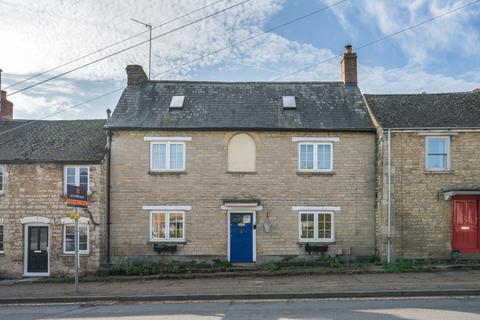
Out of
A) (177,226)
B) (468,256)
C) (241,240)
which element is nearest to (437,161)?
(468,256)

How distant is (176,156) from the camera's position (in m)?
20.0

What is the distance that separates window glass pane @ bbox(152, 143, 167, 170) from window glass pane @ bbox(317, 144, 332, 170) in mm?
6927

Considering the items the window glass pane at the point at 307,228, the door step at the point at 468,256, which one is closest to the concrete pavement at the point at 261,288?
the door step at the point at 468,256

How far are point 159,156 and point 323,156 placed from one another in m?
7.38

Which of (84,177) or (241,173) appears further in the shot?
(241,173)

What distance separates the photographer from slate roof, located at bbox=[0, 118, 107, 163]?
19.7 metres

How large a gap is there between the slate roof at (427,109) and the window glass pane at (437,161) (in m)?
1.34

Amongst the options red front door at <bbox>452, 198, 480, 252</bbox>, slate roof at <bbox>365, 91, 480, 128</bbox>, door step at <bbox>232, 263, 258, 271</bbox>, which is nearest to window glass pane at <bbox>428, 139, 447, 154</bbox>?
slate roof at <bbox>365, 91, 480, 128</bbox>

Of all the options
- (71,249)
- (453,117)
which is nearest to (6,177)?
(71,249)

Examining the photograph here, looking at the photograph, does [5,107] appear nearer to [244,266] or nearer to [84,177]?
[84,177]

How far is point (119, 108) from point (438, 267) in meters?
15.4

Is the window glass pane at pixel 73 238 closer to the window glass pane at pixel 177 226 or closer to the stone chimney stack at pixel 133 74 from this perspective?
the window glass pane at pixel 177 226

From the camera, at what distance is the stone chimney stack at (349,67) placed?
882 inches

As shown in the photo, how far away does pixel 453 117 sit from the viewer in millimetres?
19359
